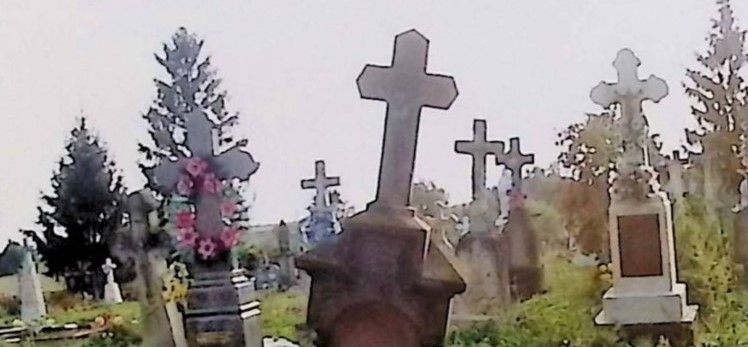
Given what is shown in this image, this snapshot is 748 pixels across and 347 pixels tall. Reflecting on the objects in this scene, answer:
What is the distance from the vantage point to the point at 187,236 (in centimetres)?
279

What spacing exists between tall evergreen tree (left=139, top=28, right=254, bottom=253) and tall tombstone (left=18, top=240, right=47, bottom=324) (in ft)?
1.18

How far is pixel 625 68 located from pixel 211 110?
987 millimetres

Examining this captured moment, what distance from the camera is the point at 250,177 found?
2.77 meters

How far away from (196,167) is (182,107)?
0.22m

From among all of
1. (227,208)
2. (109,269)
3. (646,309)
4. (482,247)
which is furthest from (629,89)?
(109,269)

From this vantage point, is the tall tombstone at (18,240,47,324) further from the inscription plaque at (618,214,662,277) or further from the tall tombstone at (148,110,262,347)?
the inscription plaque at (618,214,662,277)

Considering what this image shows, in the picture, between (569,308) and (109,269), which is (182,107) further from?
(569,308)

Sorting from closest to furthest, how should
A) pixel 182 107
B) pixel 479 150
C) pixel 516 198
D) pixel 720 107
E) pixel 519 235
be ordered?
pixel 182 107, pixel 479 150, pixel 519 235, pixel 516 198, pixel 720 107

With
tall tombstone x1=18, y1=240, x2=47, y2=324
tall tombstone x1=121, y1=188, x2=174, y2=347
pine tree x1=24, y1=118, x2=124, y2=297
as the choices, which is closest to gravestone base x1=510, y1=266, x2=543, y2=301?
tall tombstone x1=121, y1=188, x2=174, y2=347

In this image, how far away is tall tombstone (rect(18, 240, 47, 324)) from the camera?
3000 millimetres

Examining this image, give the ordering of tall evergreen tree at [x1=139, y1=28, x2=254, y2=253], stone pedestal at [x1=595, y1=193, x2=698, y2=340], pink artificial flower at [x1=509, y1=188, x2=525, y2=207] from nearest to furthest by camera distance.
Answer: tall evergreen tree at [x1=139, y1=28, x2=254, y2=253] → stone pedestal at [x1=595, y1=193, x2=698, y2=340] → pink artificial flower at [x1=509, y1=188, x2=525, y2=207]

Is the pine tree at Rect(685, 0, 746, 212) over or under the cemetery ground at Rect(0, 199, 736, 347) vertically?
over

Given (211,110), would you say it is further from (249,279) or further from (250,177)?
(249,279)

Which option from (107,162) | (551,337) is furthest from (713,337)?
(107,162)
